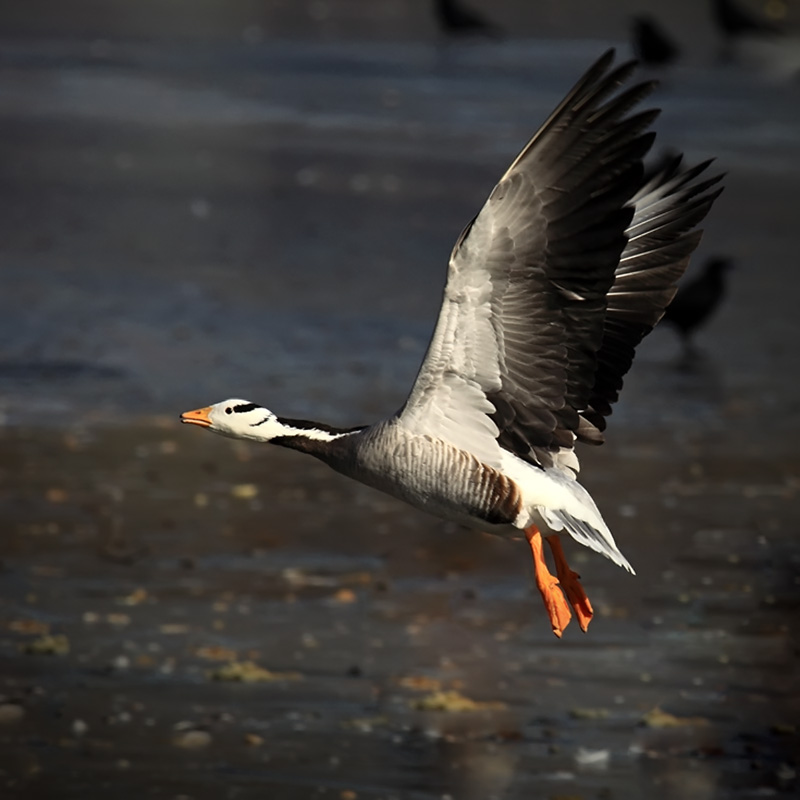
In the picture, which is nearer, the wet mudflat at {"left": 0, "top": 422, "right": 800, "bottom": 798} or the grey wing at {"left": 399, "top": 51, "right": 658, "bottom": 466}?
the grey wing at {"left": 399, "top": 51, "right": 658, "bottom": 466}

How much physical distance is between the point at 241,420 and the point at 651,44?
22.8 meters

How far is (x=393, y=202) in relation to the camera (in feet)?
70.5

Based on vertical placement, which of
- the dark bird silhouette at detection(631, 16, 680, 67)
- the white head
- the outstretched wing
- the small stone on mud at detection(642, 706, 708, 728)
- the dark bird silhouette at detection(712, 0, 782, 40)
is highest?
the dark bird silhouette at detection(712, 0, 782, 40)

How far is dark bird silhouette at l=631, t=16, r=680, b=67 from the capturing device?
92.2 feet

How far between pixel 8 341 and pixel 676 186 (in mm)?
8808

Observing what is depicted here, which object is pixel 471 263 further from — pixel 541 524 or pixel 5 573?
pixel 5 573

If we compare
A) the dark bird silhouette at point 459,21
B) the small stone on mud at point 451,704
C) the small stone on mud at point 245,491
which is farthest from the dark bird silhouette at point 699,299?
the dark bird silhouette at point 459,21

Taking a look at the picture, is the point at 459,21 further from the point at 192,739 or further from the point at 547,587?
the point at 547,587

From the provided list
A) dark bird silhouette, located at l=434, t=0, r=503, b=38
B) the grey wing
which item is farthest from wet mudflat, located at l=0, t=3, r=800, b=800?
dark bird silhouette, located at l=434, t=0, r=503, b=38

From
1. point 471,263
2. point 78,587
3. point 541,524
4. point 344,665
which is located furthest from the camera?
point 78,587

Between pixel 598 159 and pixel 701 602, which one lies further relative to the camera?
pixel 701 602

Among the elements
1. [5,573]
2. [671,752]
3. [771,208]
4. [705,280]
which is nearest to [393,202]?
[771,208]

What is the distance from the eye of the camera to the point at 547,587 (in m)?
6.64

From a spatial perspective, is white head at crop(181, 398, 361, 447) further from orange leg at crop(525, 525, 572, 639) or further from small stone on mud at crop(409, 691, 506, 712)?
small stone on mud at crop(409, 691, 506, 712)
